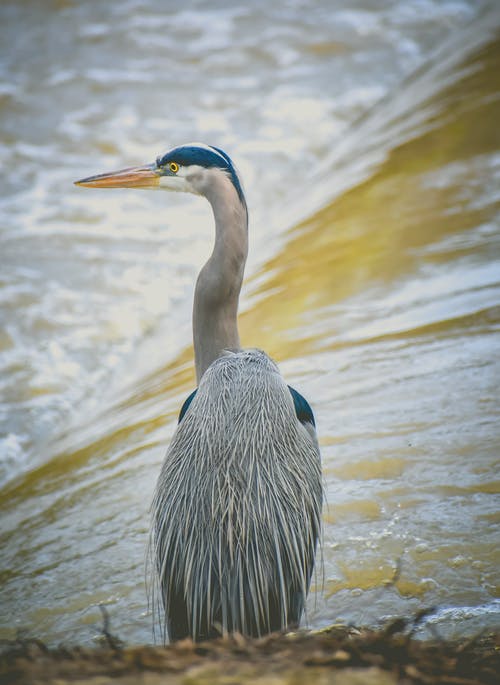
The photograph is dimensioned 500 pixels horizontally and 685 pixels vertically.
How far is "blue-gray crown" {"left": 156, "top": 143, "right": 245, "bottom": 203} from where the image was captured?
3.36 meters

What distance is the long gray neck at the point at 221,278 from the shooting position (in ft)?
10.9

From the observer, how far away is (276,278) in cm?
668

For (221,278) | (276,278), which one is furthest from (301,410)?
(276,278)

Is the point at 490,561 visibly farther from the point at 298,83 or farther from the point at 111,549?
the point at 298,83

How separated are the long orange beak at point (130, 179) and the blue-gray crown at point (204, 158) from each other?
126mm

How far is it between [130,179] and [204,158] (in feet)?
1.58

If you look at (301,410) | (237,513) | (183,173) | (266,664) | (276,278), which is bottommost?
(266,664)

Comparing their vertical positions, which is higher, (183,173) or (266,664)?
(183,173)

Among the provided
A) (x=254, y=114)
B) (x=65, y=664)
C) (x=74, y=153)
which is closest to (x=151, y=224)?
(x=74, y=153)

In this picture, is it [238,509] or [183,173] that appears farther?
[183,173]

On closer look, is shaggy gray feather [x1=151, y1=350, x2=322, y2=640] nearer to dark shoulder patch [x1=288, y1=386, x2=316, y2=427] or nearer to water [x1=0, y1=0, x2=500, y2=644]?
dark shoulder patch [x1=288, y1=386, x2=316, y2=427]

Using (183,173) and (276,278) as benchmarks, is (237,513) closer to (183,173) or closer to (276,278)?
(183,173)

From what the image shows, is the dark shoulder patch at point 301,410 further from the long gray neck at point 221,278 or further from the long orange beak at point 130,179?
the long orange beak at point 130,179

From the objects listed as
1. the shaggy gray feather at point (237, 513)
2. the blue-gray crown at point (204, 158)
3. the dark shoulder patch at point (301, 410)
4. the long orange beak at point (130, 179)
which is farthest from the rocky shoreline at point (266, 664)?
the long orange beak at point (130, 179)
